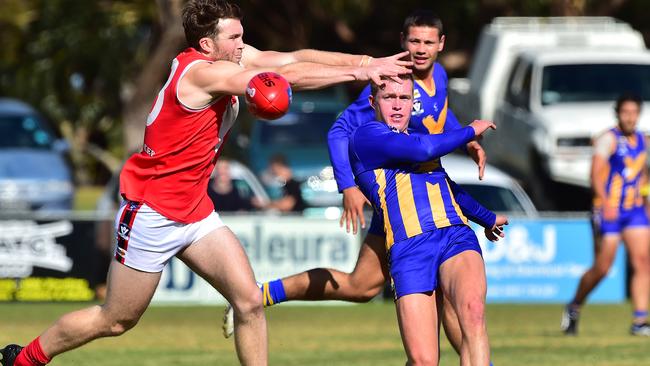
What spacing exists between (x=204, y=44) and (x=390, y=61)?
1.01 meters

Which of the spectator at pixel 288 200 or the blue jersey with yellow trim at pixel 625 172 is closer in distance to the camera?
the blue jersey with yellow trim at pixel 625 172

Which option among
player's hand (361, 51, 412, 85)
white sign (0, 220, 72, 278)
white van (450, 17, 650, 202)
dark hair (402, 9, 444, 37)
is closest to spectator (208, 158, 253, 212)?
white sign (0, 220, 72, 278)

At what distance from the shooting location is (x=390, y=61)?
7.18m

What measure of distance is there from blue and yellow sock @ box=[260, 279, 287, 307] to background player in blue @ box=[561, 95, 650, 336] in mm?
4991

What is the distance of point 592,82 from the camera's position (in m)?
19.0

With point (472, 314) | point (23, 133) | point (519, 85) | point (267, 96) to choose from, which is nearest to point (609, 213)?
point (472, 314)

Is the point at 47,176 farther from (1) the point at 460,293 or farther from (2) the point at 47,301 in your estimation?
(1) the point at 460,293

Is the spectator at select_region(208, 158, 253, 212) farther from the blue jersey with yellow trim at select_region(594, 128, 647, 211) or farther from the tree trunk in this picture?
the blue jersey with yellow trim at select_region(594, 128, 647, 211)

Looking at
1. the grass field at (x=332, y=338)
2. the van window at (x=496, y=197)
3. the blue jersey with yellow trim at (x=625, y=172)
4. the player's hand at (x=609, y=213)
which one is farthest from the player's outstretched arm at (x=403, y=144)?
the van window at (x=496, y=197)

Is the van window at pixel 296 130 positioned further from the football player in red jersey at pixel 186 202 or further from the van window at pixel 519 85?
the football player in red jersey at pixel 186 202

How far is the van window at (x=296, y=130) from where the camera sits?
2066cm

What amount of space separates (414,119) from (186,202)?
1.47m

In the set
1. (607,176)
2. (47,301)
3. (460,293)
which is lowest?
(47,301)

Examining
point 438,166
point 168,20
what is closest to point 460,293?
point 438,166
